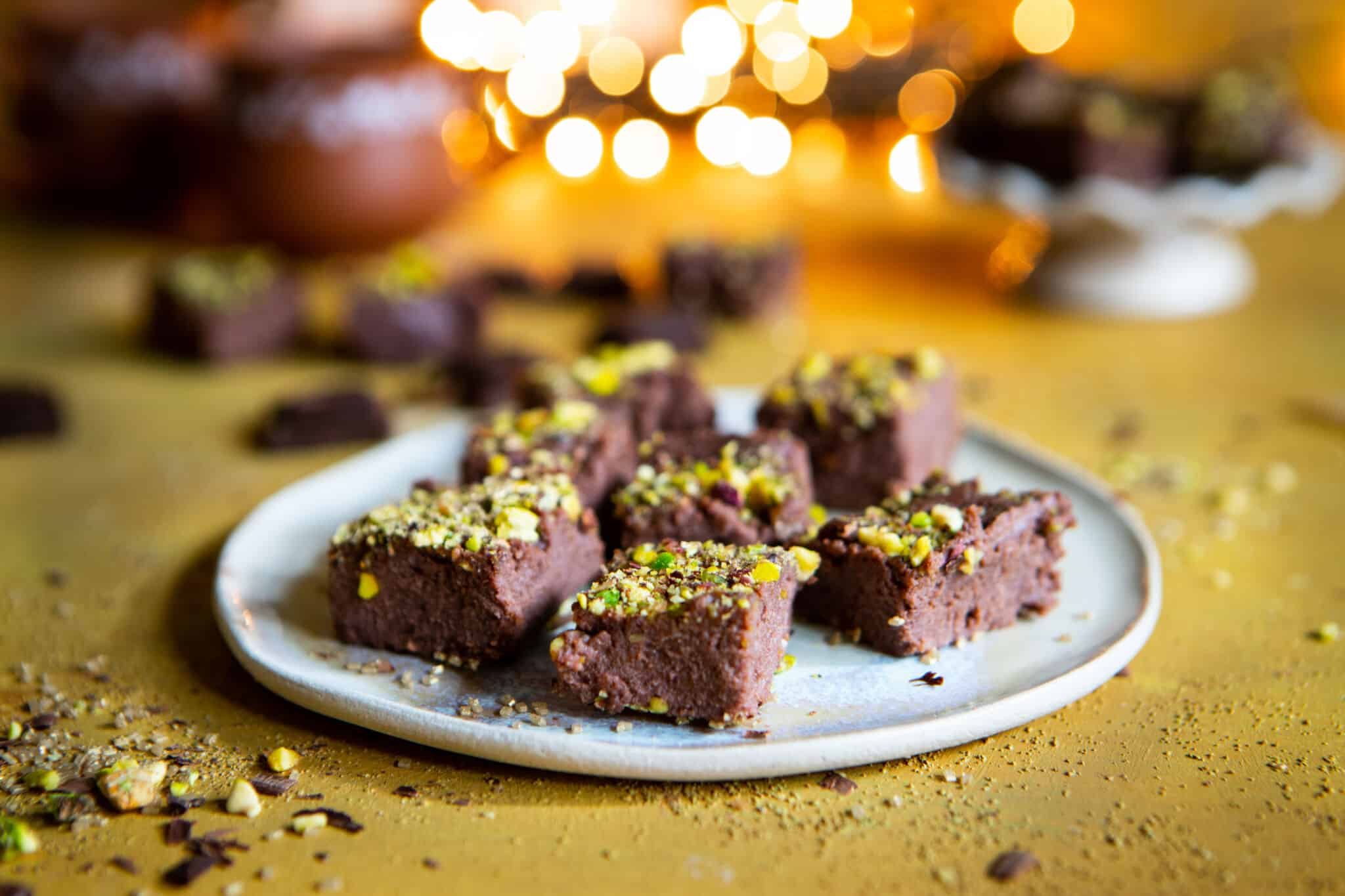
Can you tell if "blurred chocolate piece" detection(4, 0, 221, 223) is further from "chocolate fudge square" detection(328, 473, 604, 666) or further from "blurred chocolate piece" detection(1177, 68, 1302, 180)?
"blurred chocolate piece" detection(1177, 68, 1302, 180)

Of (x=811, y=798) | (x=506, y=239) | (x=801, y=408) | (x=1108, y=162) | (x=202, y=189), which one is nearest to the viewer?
(x=811, y=798)

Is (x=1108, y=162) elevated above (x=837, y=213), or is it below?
above

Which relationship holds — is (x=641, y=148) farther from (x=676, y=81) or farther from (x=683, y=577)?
(x=683, y=577)

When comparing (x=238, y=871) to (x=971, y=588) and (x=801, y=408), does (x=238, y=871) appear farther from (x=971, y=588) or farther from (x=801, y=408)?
(x=801, y=408)

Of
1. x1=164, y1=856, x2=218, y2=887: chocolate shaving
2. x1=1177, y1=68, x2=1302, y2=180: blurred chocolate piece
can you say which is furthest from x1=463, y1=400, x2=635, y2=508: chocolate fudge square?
x1=1177, y1=68, x2=1302, y2=180: blurred chocolate piece

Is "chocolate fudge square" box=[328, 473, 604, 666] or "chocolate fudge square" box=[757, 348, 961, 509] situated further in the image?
"chocolate fudge square" box=[757, 348, 961, 509]

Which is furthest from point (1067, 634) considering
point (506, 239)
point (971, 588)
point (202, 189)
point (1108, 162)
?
point (202, 189)
